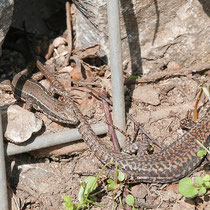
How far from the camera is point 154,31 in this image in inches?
246

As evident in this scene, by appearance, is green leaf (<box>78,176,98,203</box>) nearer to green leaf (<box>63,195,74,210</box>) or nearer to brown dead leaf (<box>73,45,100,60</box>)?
green leaf (<box>63,195,74,210</box>)

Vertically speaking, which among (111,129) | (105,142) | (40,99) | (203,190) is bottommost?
(203,190)

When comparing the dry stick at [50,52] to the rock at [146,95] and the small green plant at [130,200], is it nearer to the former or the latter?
the rock at [146,95]

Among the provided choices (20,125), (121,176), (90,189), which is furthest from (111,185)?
(20,125)

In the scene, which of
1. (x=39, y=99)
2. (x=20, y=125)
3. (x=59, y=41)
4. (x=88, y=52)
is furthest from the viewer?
(x=59, y=41)

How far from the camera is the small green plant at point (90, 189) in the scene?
5316mm

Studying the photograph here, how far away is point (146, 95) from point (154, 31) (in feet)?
3.07

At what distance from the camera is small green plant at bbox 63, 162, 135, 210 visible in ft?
17.4

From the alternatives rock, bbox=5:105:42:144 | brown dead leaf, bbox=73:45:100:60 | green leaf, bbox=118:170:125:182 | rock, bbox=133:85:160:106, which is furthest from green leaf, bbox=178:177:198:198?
brown dead leaf, bbox=73:45:100:60

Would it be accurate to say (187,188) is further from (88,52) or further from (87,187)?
(88,52)

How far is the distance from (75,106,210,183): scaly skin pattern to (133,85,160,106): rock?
69cm

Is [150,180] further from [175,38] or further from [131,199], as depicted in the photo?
[175,38]

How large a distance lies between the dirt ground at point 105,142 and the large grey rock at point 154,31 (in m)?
0.22

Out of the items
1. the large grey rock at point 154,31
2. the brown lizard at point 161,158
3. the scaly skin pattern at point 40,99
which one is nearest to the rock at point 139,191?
the brown lizard at point 161,158
